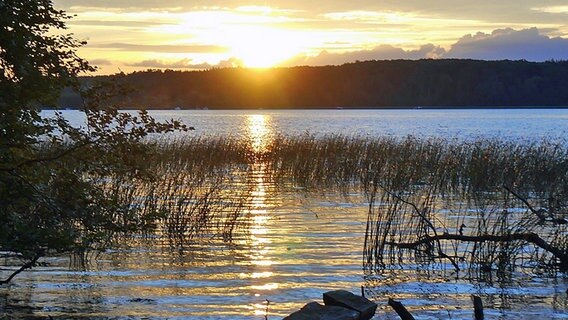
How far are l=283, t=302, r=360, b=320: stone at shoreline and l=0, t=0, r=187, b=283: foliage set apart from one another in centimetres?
211

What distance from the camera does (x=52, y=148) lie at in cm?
817

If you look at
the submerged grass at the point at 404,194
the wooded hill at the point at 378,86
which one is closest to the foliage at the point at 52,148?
the submerged grass at the point at 404,194

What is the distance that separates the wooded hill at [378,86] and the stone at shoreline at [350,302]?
118554 millimetres

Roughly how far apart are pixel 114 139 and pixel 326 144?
1774cm

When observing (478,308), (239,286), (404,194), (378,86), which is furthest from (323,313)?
(378,86)

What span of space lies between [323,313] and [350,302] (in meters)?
0.60

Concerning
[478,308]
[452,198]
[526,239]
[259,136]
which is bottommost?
[452,198]

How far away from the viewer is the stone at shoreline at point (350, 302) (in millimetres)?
7383

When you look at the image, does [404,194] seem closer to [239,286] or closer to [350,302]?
[239,286]

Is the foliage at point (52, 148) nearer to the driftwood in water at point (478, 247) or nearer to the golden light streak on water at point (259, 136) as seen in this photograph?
the driftwood in water at point (478, 247)

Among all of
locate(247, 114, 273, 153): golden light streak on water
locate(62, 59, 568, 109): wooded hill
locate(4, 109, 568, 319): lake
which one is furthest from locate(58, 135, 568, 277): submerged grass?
locate(62, 59, 568, 109): wooded hill

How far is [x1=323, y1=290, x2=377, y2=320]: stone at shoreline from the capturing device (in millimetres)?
7383

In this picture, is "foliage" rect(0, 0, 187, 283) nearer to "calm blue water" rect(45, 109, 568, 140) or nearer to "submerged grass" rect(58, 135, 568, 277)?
"submerged grass" rect(58, 135, 568, 277)

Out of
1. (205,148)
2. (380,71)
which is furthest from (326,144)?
(380,71)
